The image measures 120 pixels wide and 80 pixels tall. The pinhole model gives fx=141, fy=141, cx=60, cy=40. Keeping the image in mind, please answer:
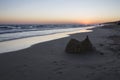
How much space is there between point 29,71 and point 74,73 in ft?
4.92

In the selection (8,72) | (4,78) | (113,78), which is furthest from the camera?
(8,72)

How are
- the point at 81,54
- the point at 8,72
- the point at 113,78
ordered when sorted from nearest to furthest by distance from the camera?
the point at 113,78 → the point at 8,72 → the point at 81,54

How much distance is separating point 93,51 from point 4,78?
184 inches

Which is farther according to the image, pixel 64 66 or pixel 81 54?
pixel 81 54

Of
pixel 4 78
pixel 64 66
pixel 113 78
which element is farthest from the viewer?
pixel 64 66

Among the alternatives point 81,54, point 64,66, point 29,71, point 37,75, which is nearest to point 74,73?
point 64,66

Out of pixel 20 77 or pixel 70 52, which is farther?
pixel 70 52

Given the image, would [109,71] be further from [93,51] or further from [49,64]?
[93,51]

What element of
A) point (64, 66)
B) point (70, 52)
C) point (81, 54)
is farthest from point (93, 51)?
point (64, 66)

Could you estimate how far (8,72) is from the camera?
4.70 m

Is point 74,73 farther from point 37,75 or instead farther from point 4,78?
point 4,78

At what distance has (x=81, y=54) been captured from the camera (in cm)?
702

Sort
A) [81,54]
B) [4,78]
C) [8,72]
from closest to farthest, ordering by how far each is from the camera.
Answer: [4,78] < [8,72] < [81,54]

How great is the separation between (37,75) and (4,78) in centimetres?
97
